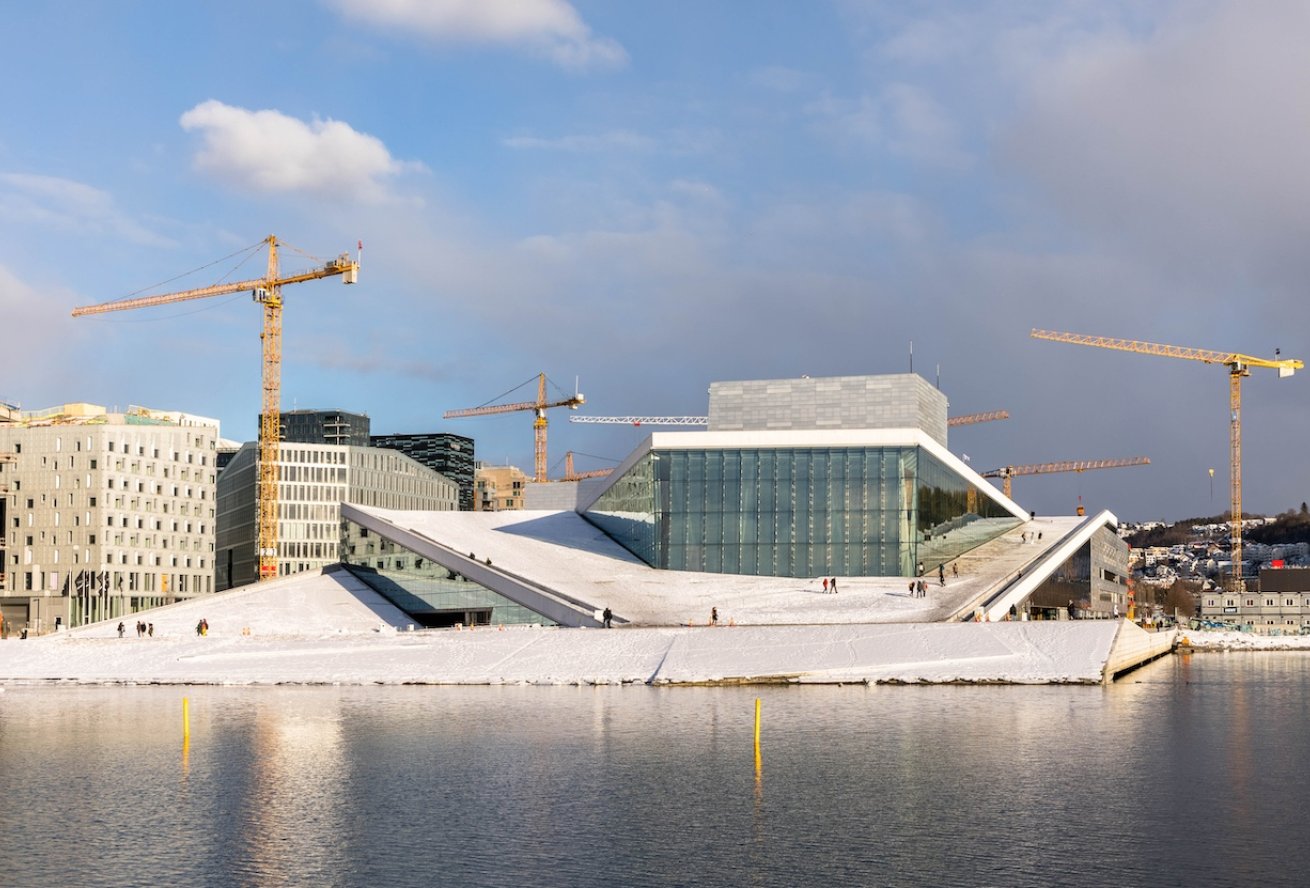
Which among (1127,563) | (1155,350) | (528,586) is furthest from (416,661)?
(1155,350)

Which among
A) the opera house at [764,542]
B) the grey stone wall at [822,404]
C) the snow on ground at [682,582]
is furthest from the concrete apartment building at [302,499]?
the grey stone wall at [822,404]

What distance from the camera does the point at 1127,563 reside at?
12038cm

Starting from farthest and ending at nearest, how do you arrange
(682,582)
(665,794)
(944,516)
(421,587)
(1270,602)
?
(1270,602), (944,516), (421,587), (682,582), (665,794)

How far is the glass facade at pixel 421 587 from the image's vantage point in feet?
247

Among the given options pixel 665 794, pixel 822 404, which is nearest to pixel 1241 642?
pixel 822 404

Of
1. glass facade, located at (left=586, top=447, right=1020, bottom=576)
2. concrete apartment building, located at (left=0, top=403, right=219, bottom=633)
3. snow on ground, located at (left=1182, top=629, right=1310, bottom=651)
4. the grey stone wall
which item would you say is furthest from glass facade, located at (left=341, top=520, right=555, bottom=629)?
concrete apartment building, located at (left=0, top=403, right=219, bottom=633)

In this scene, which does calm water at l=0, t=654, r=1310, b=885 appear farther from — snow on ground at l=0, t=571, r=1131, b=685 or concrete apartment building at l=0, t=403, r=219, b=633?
concrete apartment building at l=0, t=403, r=219, b=633

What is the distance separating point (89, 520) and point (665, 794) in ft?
382

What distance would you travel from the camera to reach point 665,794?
27125 mm

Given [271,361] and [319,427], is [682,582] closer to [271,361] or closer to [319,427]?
[271,361]

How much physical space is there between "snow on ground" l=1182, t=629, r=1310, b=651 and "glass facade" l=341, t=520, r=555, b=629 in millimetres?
46664

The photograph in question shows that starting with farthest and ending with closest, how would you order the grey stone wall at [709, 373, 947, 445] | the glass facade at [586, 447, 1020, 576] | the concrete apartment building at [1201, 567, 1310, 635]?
the concrete apartment building at [1201, 567, 1310, 635], the grey stone wall at [709, 373, 947, 445], the glass facade at [586, 447, 1020, 576]

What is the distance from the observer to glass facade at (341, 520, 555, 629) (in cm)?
7519

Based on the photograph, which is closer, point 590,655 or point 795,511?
point 590,655
